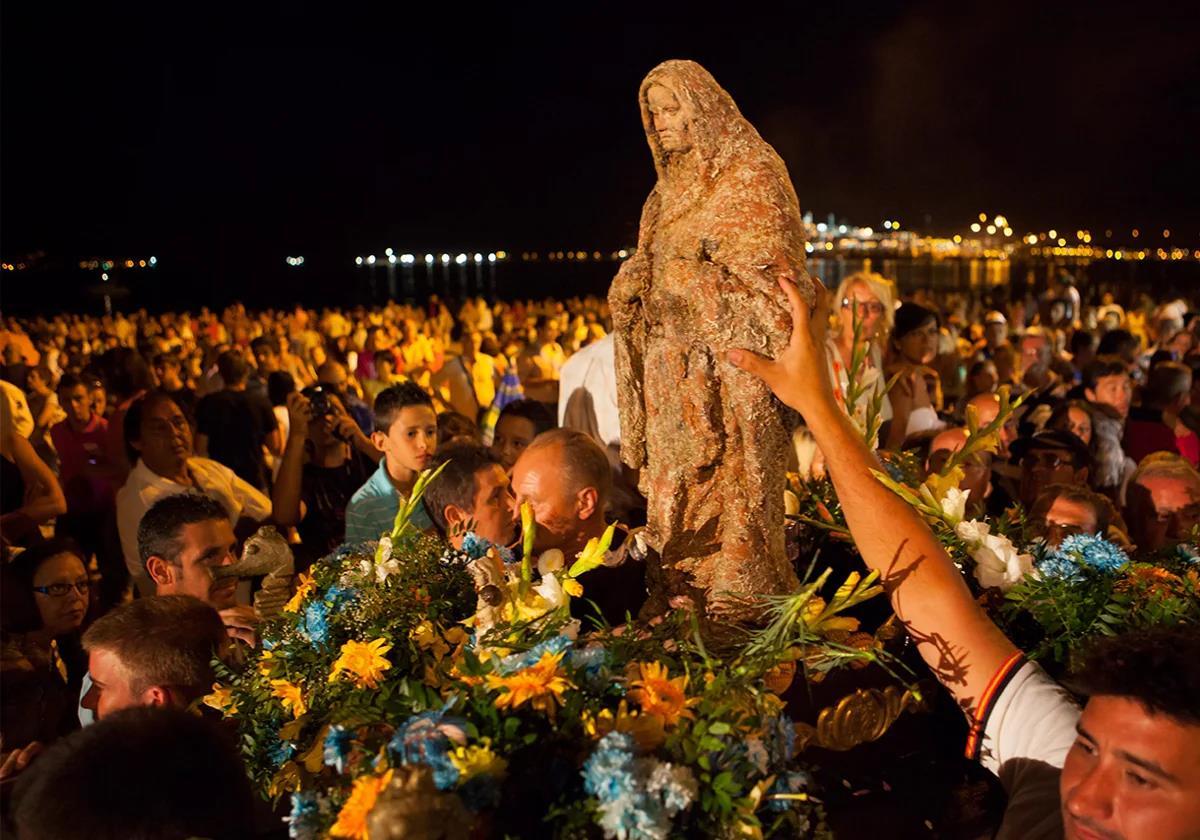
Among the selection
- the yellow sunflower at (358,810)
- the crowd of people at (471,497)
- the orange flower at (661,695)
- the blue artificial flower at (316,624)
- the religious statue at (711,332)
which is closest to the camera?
the yellow sunflower at (358,810)

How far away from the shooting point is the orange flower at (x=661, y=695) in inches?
81.0

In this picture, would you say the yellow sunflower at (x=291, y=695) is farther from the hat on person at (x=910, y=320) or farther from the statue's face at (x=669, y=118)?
the hat on person at (x=910, y=320)

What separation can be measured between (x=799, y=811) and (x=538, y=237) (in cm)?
14594

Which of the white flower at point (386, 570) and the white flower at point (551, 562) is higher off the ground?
the white flower at point (551, 562)

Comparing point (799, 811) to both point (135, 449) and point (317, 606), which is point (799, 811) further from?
point (135, 449)

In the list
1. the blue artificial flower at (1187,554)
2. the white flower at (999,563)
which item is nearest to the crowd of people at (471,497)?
the blue artificial flower at (1187,554)

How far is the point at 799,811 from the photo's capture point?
83.8 inches

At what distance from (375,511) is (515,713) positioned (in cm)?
303

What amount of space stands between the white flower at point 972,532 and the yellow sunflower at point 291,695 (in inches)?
80.5

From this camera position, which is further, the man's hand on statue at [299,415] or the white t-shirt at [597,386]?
the man's hand on statue at [299,415]

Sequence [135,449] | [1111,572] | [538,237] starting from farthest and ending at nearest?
[538,237] → [135,449] → [1111,572]

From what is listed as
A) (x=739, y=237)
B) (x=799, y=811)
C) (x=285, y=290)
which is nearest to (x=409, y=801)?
(x=799, y=811)

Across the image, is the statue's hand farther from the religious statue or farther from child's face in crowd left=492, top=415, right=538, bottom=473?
child's face in crowd left=492, top=415, right=538, bottom=473

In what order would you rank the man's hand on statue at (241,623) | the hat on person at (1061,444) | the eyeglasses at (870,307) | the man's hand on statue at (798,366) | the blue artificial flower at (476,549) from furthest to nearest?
1. the eyeglasses at (870,307)
2. the hat on person at (1061,444)
3. the man's hand on statue at (241,623)
4. the blue artificial flower at (476,549)
5. the man's hand on statue at (798,366)
